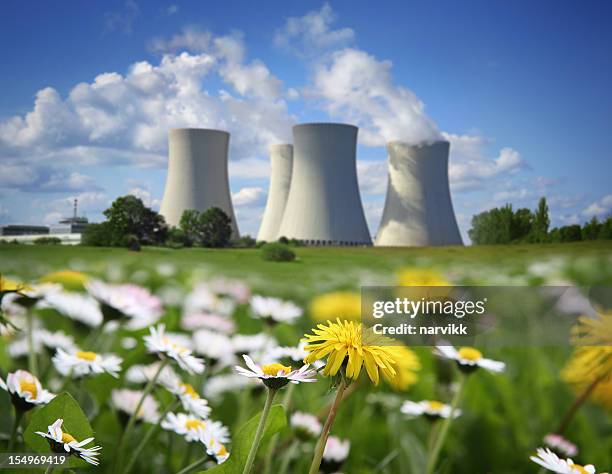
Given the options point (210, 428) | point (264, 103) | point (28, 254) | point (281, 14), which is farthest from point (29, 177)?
point (210, 428)

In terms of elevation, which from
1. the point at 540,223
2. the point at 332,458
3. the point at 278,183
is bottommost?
the point at 332,458

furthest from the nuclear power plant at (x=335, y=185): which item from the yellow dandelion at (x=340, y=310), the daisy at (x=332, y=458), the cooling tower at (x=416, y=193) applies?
the daisy at (x=332, y=458)

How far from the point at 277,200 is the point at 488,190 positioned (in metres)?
1.66

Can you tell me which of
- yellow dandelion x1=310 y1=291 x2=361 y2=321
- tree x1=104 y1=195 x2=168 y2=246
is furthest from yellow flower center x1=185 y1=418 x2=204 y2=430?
tree x1=104 y1=195 x2=168 y2=246

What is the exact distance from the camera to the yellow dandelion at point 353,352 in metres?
0.12

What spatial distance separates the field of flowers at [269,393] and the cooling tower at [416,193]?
7.35ft

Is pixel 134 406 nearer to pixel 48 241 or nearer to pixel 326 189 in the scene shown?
pixel 48 241

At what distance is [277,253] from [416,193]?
3.60 feet

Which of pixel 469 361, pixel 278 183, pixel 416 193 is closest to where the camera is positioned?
pixel 469 361

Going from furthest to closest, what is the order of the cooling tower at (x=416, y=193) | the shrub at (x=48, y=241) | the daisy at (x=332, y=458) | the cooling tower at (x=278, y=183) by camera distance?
the cooling tower at (x=278, y=183)
the cooling tower at (x=416, y=193)
the shrub at (x=48, y=241)
the daisy at (x=332, y=458)

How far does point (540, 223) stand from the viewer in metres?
2.22

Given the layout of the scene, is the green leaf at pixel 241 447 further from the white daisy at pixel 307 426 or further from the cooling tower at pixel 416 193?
the cooling tower at pixel 416 193

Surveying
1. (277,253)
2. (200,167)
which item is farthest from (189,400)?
(200,167)

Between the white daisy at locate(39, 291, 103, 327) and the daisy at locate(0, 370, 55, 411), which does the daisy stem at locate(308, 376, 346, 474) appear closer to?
the daisy at locate(0, 370, 55, 411)
